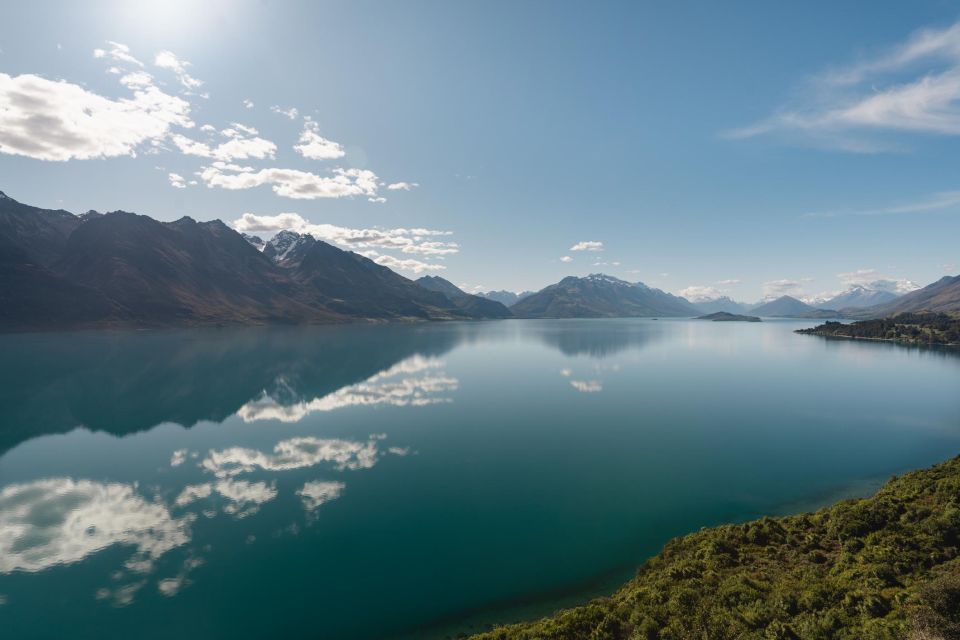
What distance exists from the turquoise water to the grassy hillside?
5.23 m

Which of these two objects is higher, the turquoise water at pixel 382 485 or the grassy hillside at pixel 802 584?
the grassy hillside at pixel 802 584

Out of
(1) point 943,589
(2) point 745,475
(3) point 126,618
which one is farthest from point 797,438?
(3) point 126,618

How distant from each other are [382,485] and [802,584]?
35181mm

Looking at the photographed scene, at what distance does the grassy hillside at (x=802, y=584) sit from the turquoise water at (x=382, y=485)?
5.23 metres

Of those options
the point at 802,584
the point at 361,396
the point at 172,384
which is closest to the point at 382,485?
the point at 802,584

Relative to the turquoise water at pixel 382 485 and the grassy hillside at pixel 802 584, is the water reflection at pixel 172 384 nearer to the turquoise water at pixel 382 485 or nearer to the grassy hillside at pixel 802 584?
the turquoise water at pixel 382 485

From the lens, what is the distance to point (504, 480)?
1763 inches

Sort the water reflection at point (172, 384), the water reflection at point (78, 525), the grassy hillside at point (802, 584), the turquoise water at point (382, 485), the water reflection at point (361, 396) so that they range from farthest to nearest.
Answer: the water reflection at point (361, 396), the water reflection at point (172, 384), the water reflection at point (78, 525), the turquoise water at point (382, 485), the grassy hillside at point (802, 584)

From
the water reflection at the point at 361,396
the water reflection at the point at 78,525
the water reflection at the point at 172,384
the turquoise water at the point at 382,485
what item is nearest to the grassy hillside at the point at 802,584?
the turquoise water at the point at 382,485

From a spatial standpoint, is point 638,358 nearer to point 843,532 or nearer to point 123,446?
point 843,532

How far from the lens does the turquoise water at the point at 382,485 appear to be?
1029 inches

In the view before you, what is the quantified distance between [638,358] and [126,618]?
157411mm

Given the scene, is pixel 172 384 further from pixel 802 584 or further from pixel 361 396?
pixel 802 584

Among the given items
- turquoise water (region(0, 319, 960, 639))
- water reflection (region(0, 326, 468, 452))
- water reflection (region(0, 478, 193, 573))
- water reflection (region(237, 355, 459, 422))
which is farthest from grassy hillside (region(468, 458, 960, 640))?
water reflection (region(0, 326, 468, 452))
